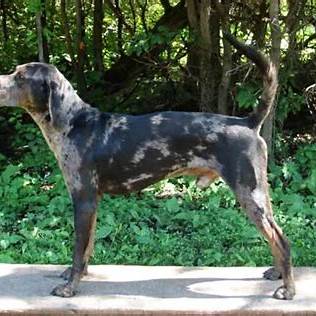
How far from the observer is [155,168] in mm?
4184

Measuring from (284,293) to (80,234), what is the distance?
1.22 meters

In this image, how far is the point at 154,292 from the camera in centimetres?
435

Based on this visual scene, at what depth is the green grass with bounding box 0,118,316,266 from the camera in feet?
18.0

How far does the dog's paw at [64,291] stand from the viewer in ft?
13.9

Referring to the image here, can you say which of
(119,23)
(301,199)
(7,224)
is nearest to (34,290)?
(7,224)

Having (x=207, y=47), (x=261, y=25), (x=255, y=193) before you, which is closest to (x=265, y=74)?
(x=255, y=193)

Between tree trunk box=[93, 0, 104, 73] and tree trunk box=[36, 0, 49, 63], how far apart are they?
65 centimetres

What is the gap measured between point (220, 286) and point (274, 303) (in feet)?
1.42

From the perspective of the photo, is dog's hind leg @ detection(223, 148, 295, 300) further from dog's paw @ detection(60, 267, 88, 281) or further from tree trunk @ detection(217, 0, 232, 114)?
tree trunk @ detection(217, 0, 232, 114)

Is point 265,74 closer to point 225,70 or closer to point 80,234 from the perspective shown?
point 80,234

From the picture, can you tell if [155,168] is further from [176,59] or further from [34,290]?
[176,59]

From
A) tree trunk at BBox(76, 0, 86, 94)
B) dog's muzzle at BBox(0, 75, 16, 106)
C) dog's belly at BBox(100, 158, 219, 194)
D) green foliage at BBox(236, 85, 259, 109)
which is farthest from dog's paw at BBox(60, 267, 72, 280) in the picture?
tree trunk at BBox(76, 0, 86, 94)

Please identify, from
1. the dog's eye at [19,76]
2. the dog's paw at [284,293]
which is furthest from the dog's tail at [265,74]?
the dog's eye at [19,76]

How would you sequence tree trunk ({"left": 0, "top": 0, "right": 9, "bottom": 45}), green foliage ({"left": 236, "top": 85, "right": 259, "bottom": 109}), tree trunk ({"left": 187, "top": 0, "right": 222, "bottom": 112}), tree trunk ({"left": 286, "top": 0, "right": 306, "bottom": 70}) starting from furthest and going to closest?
tree trunk ({"left": 0, "top": 0, "right": 9, "bottom": 45})
tree trunk ({"left": 187, "top": 0, "right": 222, "bottom": 112})
tree trunk ({"left": 286, "top": 0, "right": 306, "bottom": 70})
green foliage ({"left": 236, "top": 85, "right": 259, "bottom": 109})
